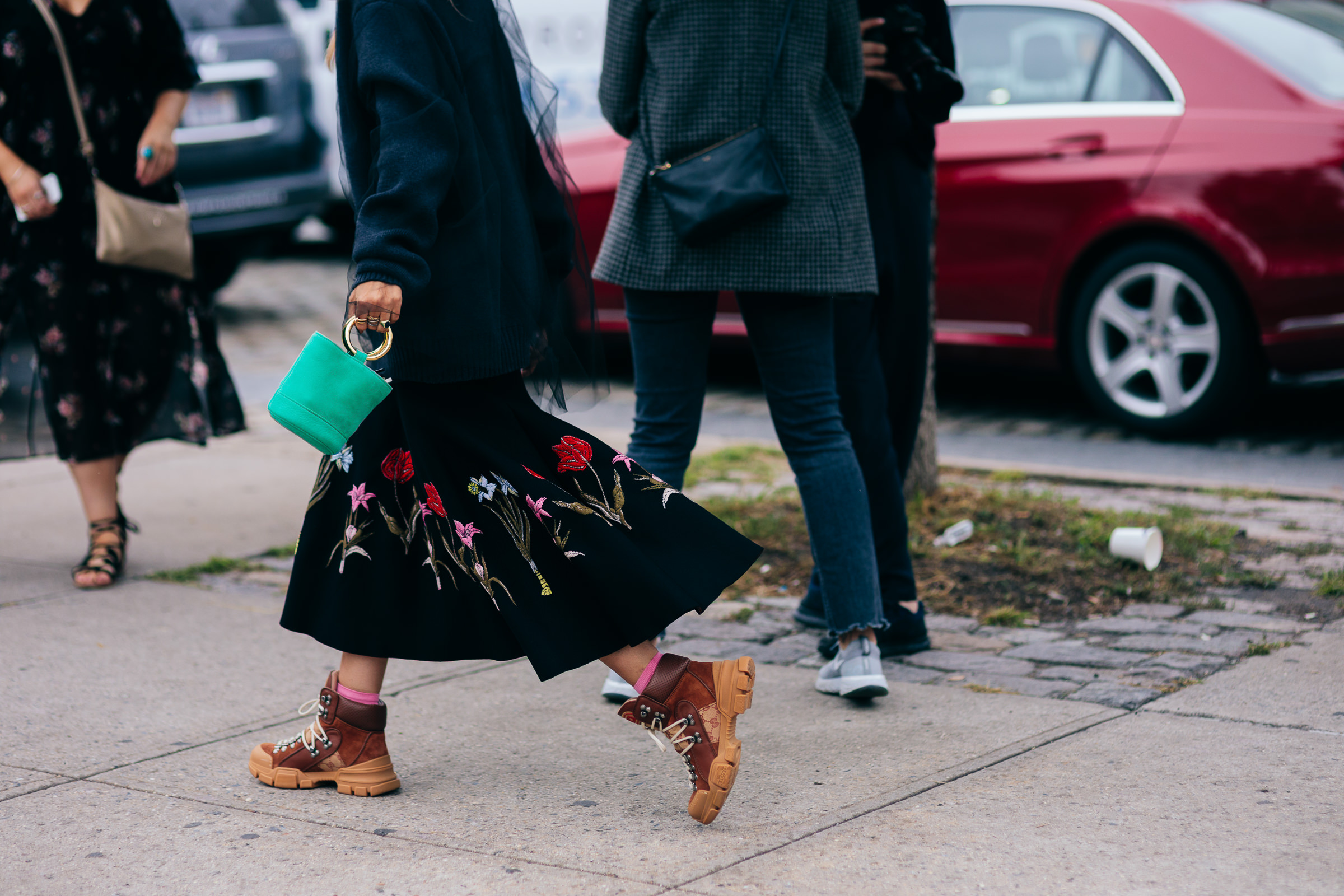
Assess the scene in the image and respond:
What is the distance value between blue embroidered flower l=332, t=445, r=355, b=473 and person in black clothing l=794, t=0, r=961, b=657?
1.19m

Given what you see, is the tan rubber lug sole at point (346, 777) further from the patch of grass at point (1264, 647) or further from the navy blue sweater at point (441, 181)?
the patch of grass at point (1264, 647)

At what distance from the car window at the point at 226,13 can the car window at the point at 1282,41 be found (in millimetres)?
5508

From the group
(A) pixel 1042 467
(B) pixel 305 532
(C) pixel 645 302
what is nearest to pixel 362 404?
(B) pixel 305 532

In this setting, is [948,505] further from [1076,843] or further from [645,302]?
[1076,843]

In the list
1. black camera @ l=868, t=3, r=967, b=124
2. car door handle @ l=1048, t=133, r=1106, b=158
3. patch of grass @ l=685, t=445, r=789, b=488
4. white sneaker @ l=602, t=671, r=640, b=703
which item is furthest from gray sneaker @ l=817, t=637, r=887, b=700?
car door handle @ l=1048, t=133, r=1106, b=158

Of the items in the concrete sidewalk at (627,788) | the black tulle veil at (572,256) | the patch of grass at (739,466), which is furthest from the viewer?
the patch of grass at (739,466)

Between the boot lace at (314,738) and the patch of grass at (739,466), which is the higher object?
the boot lace at (314,738)

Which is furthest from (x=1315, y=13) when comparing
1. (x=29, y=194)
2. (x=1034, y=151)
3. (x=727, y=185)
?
(x=29, y=194)

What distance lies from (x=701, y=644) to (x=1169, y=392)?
10.1 ft

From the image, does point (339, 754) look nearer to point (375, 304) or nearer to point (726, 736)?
point (726, 736)

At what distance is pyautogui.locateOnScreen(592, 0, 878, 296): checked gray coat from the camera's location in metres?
3.18

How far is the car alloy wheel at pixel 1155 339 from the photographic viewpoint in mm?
6043

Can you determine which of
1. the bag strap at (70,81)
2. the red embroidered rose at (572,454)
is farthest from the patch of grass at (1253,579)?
the bag strap at (70,81)

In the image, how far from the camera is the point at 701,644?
382 cm
